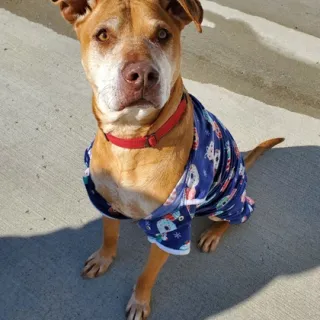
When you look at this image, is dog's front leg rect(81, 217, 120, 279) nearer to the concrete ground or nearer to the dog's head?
the concrete ground

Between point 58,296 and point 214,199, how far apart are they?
3.62 ft

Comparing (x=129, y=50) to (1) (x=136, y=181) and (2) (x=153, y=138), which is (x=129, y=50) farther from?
(1) (x=136, y=181)

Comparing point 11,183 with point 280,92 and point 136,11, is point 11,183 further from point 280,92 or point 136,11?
point 280,92

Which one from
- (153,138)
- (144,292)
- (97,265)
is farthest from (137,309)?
(153,138)

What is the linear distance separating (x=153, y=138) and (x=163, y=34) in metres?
0.49

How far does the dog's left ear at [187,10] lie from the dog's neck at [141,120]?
0.30 meters

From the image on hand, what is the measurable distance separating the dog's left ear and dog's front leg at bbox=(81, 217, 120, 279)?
132 cm

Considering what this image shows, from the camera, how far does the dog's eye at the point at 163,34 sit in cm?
223

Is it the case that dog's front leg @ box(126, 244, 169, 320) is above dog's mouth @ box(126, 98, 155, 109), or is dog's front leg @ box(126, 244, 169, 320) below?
below

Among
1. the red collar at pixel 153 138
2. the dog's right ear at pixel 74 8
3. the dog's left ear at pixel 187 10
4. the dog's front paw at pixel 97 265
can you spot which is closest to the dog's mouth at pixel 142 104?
the red collar at pixel 153 138

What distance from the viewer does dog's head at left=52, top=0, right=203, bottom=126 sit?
2.09 meters

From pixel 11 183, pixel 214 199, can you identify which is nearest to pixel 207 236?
pixel 214 199

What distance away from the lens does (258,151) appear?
3.60 metres

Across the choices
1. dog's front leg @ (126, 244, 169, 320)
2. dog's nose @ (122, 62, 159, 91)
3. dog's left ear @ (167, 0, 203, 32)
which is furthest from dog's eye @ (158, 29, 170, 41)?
dog's front leg @ (126, 244, 169, 320)
